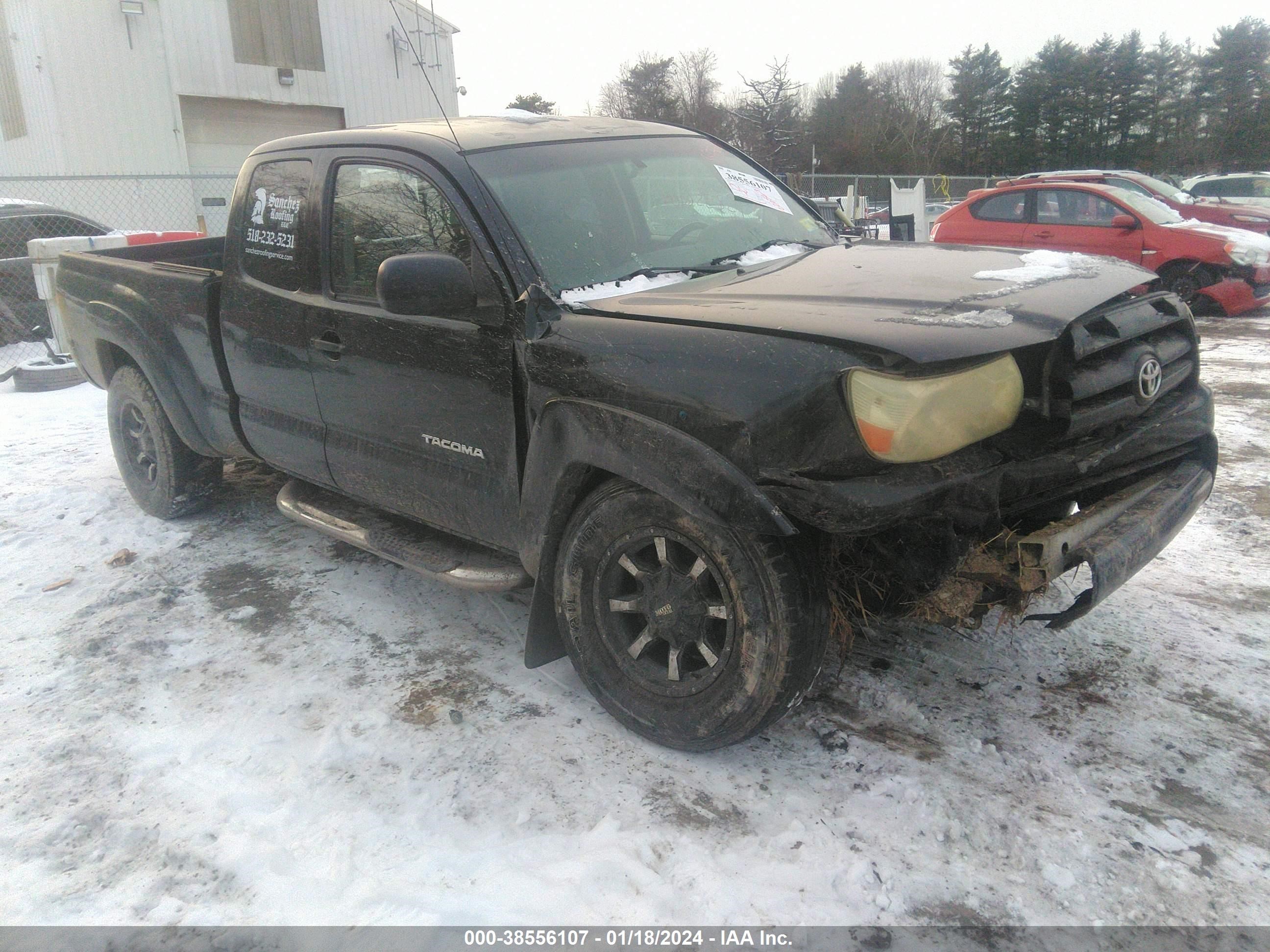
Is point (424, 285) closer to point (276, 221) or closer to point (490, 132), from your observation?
point (490, 132)

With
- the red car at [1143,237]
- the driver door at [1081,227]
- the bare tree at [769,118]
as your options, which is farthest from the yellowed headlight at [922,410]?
the bare tree at [769,118]

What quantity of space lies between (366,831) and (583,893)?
2.24 ft

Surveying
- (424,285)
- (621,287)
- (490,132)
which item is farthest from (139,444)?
(621,287)

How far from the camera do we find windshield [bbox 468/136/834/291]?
304 cm

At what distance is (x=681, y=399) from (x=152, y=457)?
3.78 metres

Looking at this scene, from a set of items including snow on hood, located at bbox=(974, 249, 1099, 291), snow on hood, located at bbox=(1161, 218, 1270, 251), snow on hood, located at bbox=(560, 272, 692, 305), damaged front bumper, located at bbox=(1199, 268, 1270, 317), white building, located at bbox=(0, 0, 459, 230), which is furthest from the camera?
white building, located at bbox=(0, 0, 459, 230)

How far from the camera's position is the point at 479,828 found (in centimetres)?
251

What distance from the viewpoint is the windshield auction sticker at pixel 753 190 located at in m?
3.79

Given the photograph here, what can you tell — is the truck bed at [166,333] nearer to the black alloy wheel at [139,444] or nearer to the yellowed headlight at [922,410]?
the black alloy wheel at [139,444]

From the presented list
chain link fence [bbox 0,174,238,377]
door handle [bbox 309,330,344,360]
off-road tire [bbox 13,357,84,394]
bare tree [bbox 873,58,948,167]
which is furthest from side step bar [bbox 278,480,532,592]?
bare tree [bbox 873,58,948,167]

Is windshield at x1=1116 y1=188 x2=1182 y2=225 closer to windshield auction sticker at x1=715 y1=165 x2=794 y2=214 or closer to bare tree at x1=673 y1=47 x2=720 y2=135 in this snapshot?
windshield auction sticker at x1=715 y1=165 x2=794 y2=214

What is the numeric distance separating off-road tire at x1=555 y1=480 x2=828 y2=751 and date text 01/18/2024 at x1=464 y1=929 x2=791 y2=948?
595 millimetres

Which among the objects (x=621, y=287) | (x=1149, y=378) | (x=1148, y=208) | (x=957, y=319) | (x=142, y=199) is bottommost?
(x=1149, y=378)

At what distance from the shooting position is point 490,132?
3.40m
